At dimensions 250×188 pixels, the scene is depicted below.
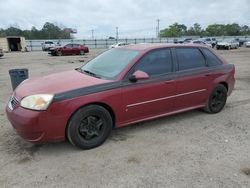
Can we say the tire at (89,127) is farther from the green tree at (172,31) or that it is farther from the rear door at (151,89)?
the green tree at (172,31)

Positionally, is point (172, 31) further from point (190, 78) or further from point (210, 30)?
point (190, 78)

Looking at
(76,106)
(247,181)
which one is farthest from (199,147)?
(76,106)

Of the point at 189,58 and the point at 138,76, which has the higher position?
the point at 189,58

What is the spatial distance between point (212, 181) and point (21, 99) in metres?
2.81

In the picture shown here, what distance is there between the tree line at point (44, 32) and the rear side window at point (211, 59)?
273 ft

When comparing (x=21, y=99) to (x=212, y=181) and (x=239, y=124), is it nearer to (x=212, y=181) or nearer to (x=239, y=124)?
(x=212, y=181)

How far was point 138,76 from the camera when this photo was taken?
13.8 ft

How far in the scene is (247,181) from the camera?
3.21 meters

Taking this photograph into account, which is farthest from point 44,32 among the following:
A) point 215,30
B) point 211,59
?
point 211,59

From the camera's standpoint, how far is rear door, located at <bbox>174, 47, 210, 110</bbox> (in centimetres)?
496

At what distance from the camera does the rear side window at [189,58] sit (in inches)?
198

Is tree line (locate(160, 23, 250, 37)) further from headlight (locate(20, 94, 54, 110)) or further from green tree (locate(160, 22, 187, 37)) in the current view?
headlight (locate(20, 94, 54, 110))

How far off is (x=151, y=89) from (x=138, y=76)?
1.49ft

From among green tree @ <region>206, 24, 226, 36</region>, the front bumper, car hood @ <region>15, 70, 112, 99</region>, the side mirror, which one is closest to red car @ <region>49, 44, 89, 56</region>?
car hood @ <region>15, 70, 112, 99</region>
